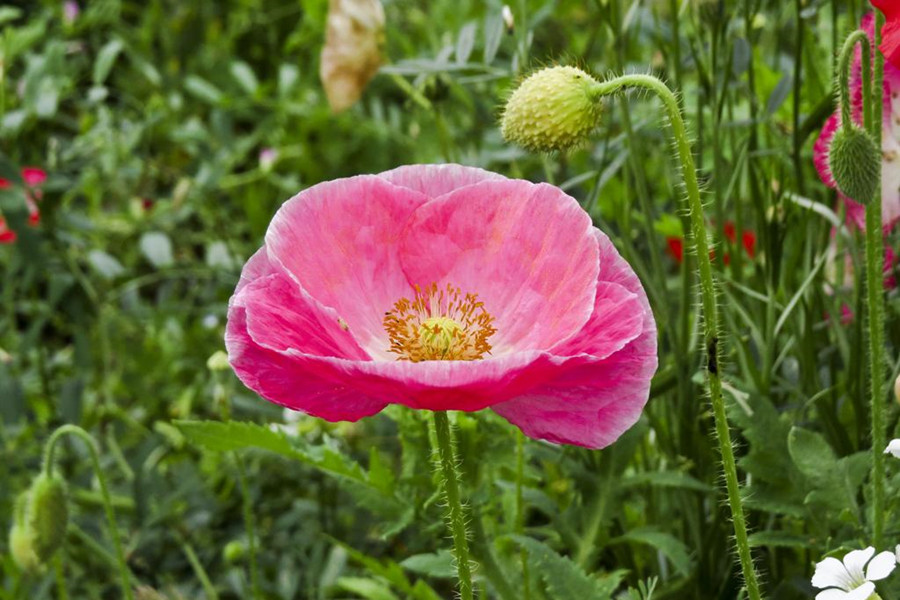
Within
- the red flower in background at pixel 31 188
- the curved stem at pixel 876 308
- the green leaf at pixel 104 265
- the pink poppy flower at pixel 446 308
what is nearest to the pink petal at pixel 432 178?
the pink poppy flower at pixel 446 308

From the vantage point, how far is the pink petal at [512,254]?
713 millimetres

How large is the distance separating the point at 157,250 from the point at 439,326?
112 centimetres

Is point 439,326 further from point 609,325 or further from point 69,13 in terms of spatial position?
point 69,13

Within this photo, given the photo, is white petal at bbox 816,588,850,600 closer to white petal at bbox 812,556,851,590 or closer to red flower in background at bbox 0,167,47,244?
white petal at bbox 812,556,851,590

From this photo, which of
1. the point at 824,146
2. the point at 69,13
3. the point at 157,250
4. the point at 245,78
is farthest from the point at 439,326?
the point at 69,13

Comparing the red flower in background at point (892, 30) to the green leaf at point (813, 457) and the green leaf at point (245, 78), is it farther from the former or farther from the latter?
the green leaf at point (245, 78)

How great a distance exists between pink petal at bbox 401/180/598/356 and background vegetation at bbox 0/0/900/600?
4.4 inches

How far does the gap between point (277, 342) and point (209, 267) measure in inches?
48.1

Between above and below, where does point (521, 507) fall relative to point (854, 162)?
below

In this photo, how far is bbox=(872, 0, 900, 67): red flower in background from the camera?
0.70 meters

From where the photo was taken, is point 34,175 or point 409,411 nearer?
point 409,411

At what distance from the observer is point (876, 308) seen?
76 cm

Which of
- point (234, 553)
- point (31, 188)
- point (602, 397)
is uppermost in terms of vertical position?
point (602, 397)

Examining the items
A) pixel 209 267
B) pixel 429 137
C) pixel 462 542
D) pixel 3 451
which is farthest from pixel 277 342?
pixel 429 137
